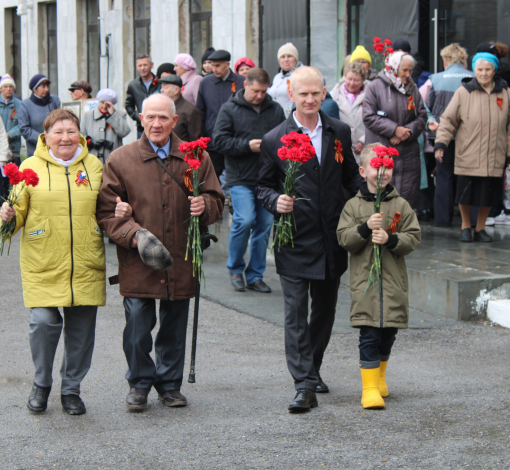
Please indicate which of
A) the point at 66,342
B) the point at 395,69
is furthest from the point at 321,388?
the point at 395,69

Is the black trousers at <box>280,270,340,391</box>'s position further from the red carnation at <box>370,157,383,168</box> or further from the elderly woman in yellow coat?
the elderly woman in yellow coat

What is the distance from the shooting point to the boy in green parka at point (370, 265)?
202 inches

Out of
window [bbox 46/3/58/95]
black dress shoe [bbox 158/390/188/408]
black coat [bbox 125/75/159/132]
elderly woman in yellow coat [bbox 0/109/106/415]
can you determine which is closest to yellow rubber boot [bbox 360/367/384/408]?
black dress shoe [bbox 158/390/188/408]

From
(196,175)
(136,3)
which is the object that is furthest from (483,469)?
(136,3)

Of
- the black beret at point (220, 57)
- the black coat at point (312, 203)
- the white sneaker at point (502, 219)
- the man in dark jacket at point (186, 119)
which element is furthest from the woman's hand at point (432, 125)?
the black coat at point (312, 203)

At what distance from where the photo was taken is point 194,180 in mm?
5078

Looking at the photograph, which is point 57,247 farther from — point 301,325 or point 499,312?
point 499,312

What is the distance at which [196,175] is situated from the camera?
5059mm

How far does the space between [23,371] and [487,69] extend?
568 centimetres

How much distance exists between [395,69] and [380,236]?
4.21 meters

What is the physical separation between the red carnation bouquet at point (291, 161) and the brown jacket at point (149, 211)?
17.1 inches

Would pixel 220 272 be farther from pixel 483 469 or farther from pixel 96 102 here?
pixel 483 469

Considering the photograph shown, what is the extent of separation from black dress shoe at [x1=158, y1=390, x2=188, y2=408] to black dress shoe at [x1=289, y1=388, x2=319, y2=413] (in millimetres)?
657

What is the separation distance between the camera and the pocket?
5.05 metres
